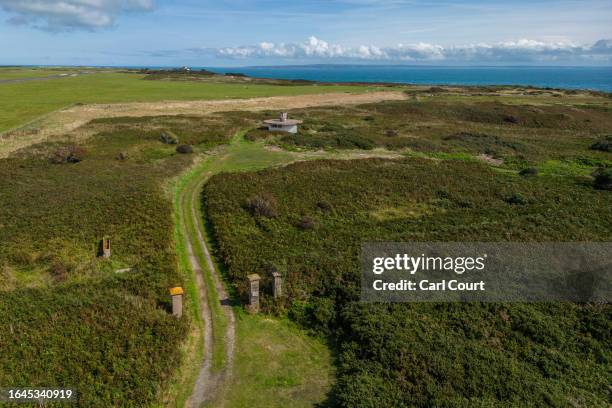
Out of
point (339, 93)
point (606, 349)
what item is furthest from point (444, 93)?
point (606, 349)

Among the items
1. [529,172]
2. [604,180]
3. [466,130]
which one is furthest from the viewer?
[466,130]

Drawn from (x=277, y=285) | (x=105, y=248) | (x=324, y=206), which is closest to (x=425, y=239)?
(x=324, y=206)

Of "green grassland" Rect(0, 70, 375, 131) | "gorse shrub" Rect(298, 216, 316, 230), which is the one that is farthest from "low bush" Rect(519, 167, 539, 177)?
"green grassland" Rect(0, 70, 375, 131)

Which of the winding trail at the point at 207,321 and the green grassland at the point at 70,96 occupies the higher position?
the green grassland at the point at 70,96

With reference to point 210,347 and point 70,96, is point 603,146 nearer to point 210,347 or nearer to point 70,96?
point 210,347

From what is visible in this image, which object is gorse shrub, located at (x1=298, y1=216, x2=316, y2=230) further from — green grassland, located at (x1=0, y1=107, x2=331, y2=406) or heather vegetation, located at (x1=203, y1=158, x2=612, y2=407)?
green grassland, located at (x1=0, y1=107, x2=331, y2=406)

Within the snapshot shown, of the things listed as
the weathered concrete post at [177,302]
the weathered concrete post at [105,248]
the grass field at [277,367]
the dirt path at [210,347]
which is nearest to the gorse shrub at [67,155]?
the weathered concrete post at [105,248]

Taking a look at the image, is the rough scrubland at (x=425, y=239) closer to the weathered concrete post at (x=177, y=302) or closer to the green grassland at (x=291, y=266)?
the green grassland at (x=291, y=266)
